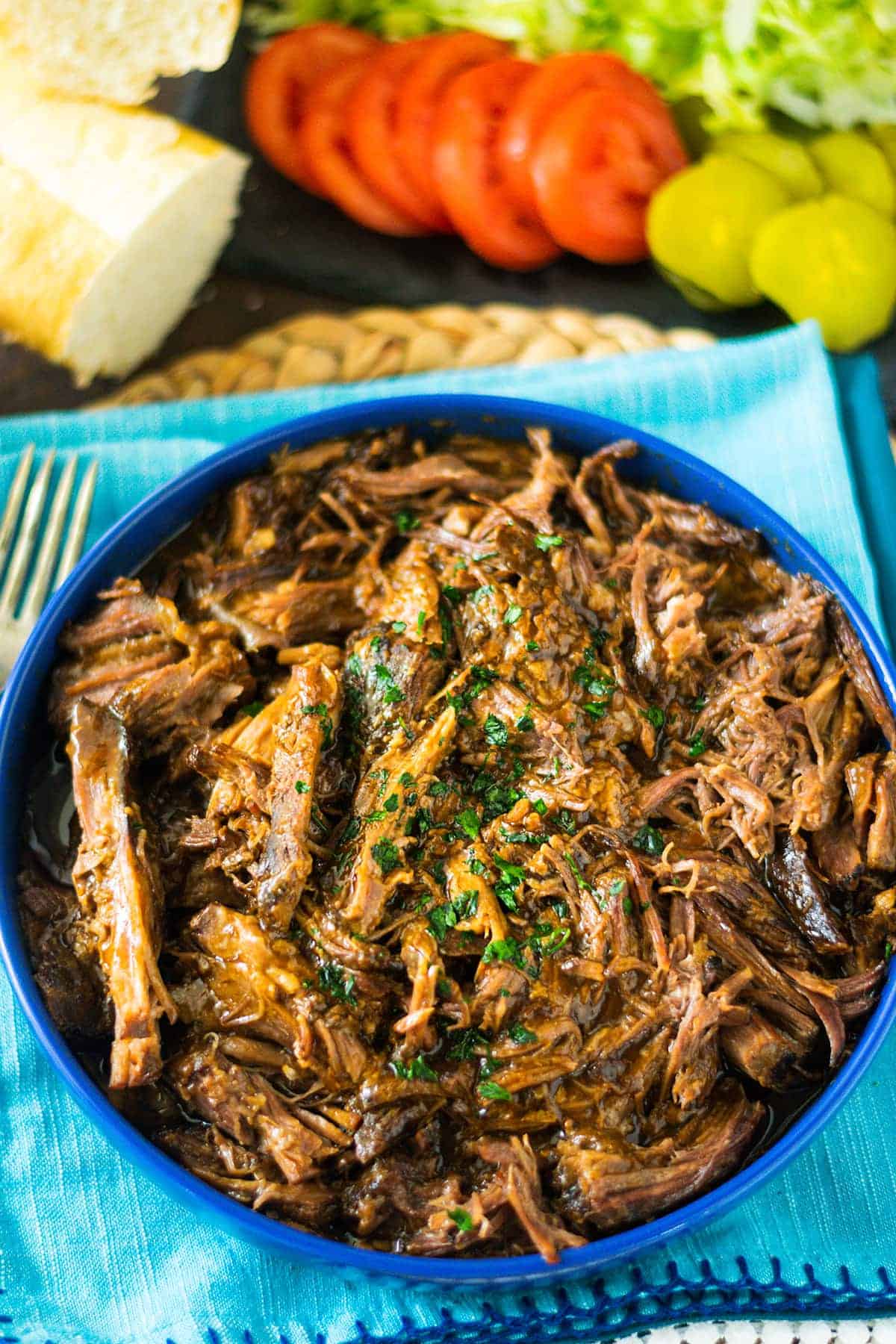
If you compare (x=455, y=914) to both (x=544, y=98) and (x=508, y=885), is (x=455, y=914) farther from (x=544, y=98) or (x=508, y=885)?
(x=544, y=98)

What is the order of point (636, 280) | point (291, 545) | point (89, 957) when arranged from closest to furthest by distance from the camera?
point (89, 957) → point (291, 545) → point (636, 280)

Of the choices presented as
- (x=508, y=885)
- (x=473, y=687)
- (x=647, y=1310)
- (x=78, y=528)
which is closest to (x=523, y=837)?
(x=508, y=885)

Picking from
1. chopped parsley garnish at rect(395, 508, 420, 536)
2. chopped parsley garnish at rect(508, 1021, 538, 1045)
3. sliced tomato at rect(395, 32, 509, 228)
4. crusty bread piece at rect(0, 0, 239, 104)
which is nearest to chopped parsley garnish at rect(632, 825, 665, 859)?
chopped parsley garnish at rect(508, 1021, 538, 1045)

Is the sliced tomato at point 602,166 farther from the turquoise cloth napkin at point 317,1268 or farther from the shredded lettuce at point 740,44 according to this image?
the turquoise cloth napkin at point 317,1268

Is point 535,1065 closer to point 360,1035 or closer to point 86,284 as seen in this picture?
point 360,1035

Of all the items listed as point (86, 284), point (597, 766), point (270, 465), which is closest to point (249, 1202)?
point (597, 766)

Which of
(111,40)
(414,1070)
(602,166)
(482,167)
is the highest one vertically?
(602,166)

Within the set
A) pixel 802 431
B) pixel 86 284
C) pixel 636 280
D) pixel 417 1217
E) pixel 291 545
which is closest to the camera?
pixel 417 1217

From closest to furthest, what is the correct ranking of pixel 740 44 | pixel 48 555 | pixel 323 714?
pixel 323 714
pixel 48 555
pixel 740 44
